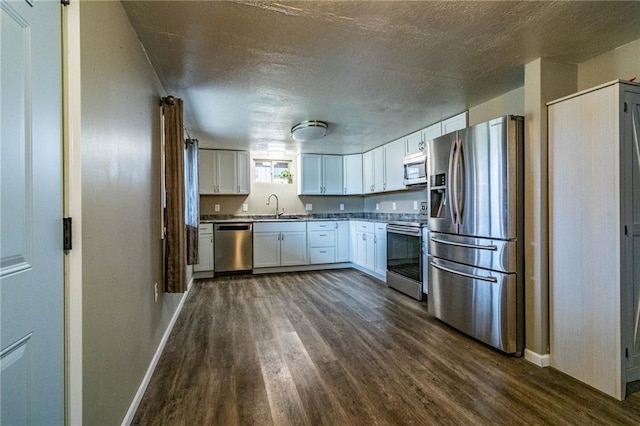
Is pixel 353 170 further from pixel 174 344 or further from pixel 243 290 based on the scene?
pixel 174 344

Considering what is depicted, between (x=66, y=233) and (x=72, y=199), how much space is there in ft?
0.41

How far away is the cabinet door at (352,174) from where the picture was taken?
6.04m

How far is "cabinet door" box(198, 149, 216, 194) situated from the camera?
5.43 m

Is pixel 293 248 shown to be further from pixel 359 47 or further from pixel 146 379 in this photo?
pixel 359 47

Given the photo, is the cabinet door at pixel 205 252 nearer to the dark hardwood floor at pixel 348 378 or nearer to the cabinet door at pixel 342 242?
the dark hardwood floor at pixel 348 378

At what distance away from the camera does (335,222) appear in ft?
18.9

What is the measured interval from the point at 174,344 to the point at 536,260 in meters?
2.99

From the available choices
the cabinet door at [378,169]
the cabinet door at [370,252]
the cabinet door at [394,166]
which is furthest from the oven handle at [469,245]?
the cabinet door at [378,169]

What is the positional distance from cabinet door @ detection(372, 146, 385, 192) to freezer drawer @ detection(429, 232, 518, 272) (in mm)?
2326

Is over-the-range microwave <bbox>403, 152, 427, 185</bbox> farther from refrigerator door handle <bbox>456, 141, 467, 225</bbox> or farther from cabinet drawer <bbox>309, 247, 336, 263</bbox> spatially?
cabinet drawer <bbox>309, 247, 336, 263</bbox>

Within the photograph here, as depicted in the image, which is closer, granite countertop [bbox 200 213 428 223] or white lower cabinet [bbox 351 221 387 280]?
white lower cabinet [bbox 351 221 387 280]

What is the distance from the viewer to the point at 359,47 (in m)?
2.11

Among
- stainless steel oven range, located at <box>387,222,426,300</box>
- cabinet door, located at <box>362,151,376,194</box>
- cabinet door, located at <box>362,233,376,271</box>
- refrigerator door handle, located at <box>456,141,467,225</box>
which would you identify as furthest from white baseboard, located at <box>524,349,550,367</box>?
cabinet door, located at <box>362,151,376,194</box>

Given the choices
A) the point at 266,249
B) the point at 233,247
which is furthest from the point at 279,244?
the point at 233,247
